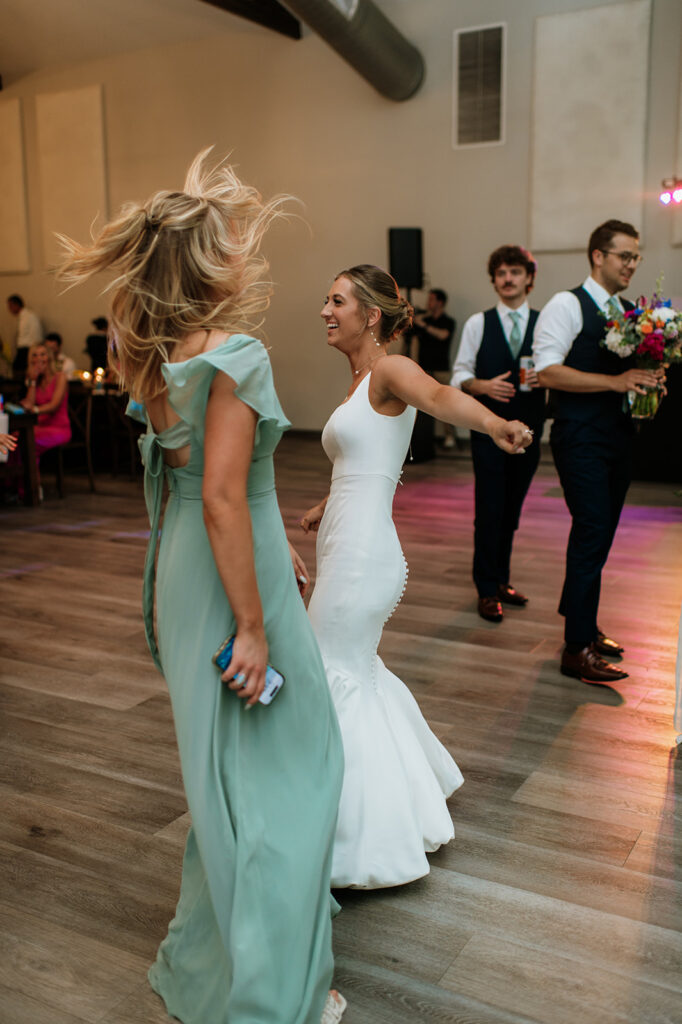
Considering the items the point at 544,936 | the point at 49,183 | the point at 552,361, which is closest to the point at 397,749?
the point at 544,936

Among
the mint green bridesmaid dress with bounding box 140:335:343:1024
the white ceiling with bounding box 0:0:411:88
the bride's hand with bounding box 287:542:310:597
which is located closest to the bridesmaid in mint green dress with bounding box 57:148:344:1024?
the mint green bridesmaid dress with bounding box 140:335:343:1024

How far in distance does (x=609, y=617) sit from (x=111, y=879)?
2813 mm

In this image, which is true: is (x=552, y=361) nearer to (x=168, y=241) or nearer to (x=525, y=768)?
(x=525, y=768)

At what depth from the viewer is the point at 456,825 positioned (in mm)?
2480

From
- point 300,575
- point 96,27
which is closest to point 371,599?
point 300,575

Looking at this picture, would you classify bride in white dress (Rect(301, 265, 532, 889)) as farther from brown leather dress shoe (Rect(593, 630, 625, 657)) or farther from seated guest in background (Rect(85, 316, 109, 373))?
seated guest in background (Rect(85, 316, 109, 373))

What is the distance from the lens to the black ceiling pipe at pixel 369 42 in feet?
28.8

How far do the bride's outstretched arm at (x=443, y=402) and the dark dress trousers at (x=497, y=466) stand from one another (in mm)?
2112

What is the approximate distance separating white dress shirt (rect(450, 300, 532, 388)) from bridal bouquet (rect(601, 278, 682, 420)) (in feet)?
3.16

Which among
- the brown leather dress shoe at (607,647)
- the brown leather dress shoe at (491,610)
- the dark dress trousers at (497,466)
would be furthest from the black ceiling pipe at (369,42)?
the brown leather dress shoe at (607,647)

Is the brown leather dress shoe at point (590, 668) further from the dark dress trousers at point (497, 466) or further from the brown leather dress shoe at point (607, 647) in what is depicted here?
the dark dress trousers at point (497, 466)

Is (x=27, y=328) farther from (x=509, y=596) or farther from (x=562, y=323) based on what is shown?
(x=562, y=323)

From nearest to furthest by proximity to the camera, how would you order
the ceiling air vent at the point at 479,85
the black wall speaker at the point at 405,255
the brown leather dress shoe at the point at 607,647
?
the brown leather dress shoe at the point at 607,647
the ceiling air vent at the point at 479,85
the black wall speaker at the point at 405,255

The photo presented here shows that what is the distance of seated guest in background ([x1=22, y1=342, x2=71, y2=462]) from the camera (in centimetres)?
764
